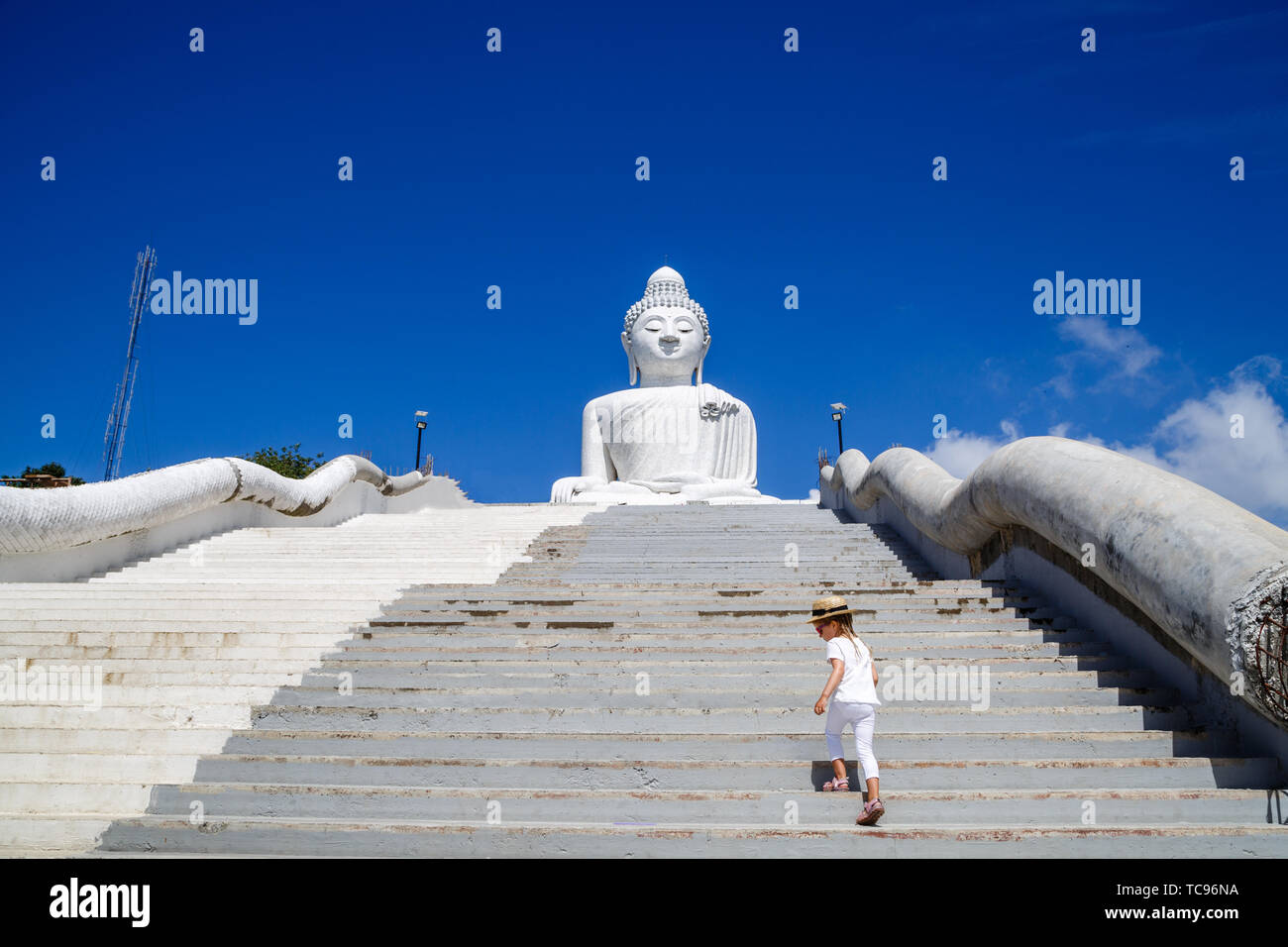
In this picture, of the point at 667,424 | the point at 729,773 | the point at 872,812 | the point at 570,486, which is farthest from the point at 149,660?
the point at 667,424

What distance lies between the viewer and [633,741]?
13.7 feet

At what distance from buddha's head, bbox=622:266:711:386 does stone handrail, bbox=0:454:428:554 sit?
25.0 ft

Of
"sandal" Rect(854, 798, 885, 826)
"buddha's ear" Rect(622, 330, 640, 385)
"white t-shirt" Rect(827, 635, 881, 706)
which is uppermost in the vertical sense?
"buddha's ear" Rect(622, 330, 640, 385)

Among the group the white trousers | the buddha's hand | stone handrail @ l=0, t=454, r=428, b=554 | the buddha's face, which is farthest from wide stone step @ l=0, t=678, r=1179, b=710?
the buddha's face

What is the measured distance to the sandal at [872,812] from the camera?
11.4ft

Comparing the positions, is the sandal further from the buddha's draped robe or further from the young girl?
the buddha's draped robe

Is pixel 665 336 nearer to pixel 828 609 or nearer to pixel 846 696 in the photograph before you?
pixel 828 609

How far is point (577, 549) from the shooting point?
335 inches

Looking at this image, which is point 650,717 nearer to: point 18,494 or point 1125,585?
point 1125,585

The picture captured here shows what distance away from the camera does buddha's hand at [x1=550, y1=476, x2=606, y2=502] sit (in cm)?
1508

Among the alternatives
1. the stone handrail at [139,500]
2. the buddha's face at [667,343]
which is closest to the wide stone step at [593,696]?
the stone handrail at [139,500]

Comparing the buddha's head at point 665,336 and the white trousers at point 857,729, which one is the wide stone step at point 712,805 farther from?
the buddha's head at point 665,336
